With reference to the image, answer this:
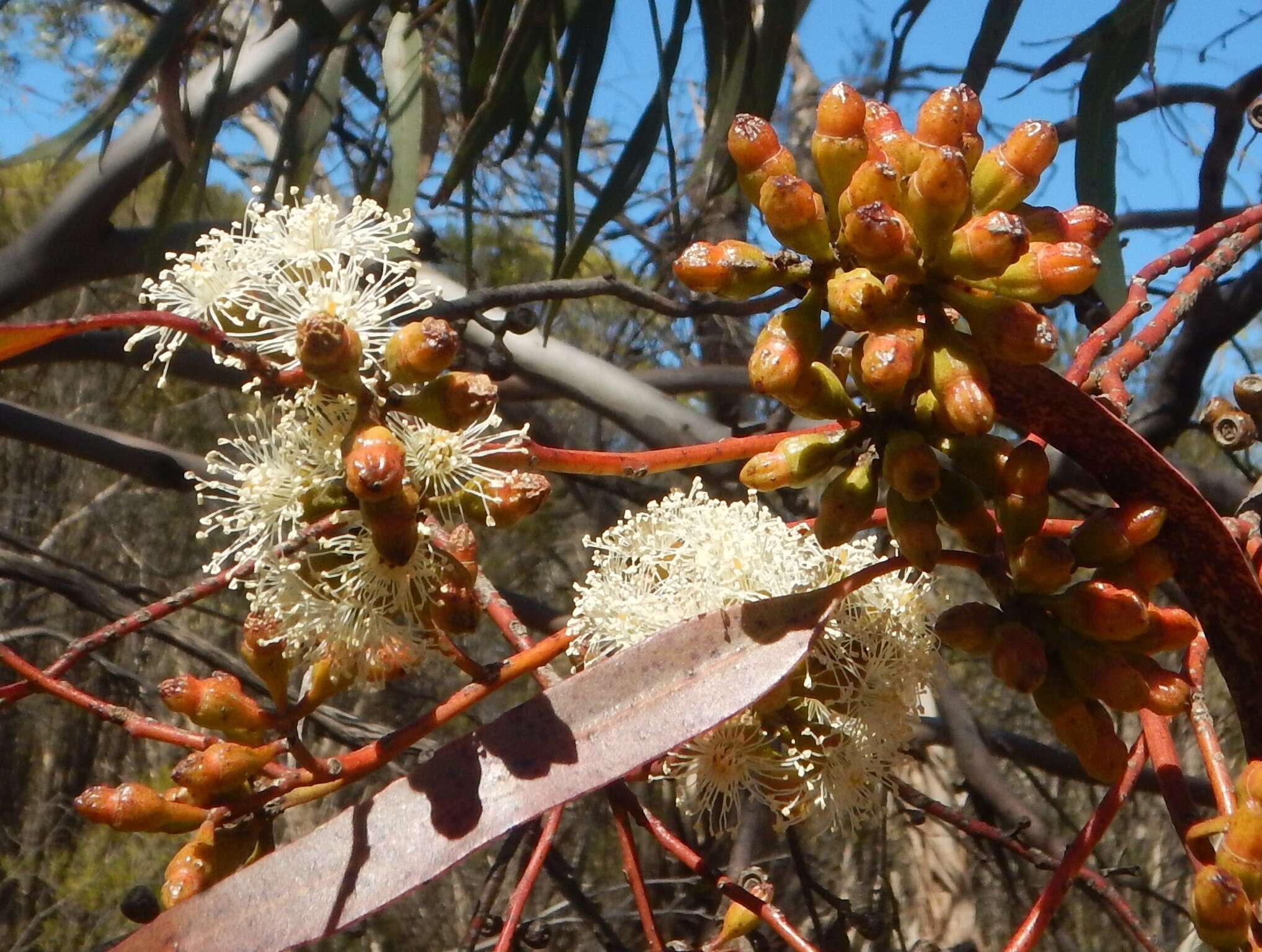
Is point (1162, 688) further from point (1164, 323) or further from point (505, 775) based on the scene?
point (505, 775)

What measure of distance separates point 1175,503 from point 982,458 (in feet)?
0.29

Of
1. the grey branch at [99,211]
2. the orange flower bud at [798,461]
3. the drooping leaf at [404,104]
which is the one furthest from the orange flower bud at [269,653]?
the grey branch at [99,211]

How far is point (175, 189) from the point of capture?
1.82 meters

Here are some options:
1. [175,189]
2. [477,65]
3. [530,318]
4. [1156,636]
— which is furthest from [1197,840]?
[175,189]

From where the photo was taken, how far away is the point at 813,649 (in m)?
0.75

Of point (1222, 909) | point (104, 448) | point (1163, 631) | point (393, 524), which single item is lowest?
point (1222, 909)

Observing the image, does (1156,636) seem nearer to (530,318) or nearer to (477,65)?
(530,318)

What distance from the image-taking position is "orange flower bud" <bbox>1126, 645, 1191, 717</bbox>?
1.84ft

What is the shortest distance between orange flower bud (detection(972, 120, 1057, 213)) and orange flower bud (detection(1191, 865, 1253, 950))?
32cm

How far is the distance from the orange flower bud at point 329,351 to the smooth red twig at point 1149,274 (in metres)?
0.36

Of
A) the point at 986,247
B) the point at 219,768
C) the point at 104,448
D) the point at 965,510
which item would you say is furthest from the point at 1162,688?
the point at 104,448

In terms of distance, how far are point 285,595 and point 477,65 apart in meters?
1.26

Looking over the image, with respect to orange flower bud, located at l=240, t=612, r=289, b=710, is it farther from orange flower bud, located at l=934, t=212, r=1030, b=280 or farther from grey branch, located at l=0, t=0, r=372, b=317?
grey branch, located at l=0, t=0, r=372, b=317

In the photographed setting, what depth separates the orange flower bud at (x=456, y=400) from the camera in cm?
57
